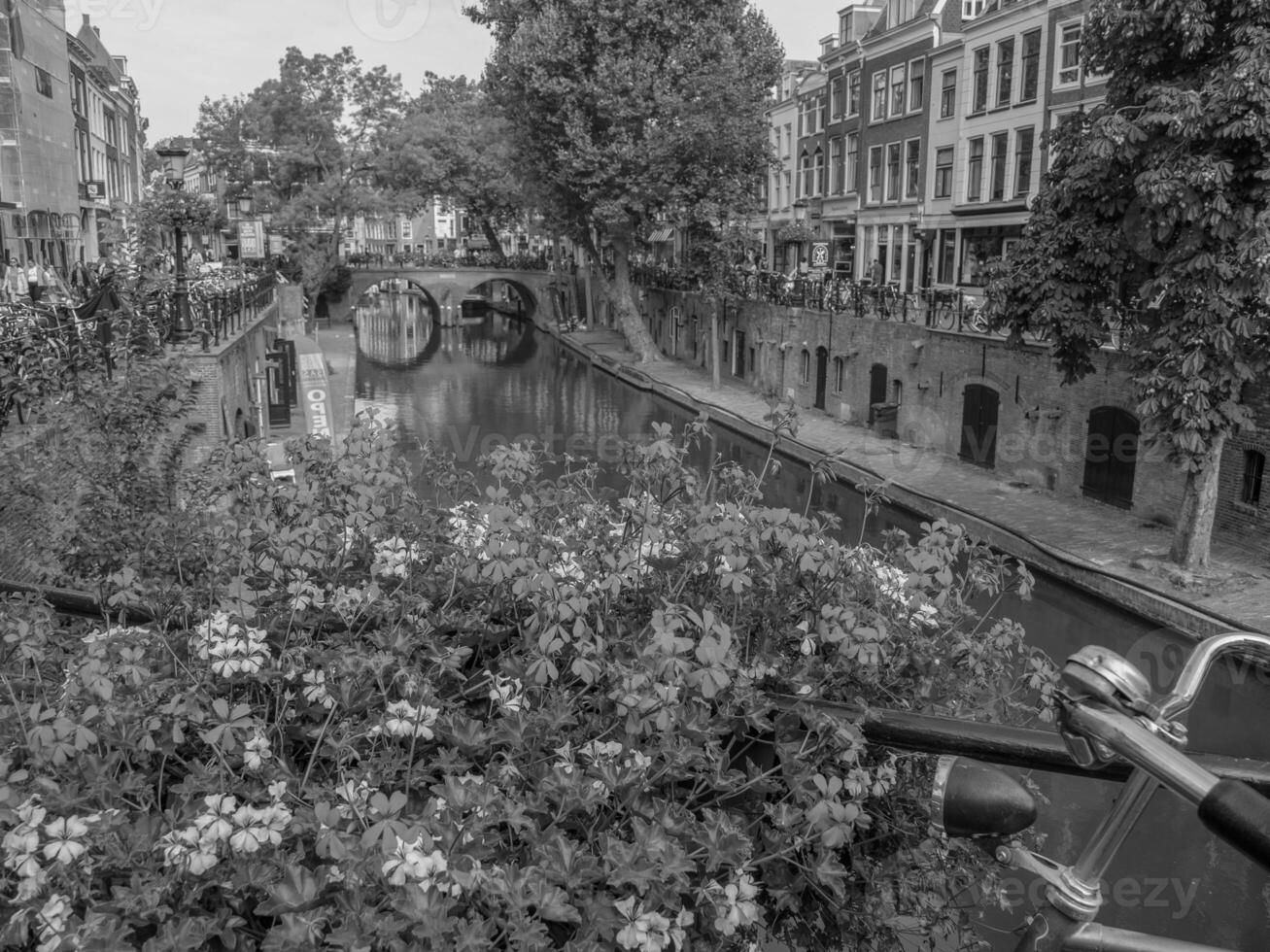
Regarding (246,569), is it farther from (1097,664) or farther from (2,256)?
(2,256)

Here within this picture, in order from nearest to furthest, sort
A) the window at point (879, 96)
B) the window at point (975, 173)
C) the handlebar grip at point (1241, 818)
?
the handlebar grip at point (1241, 818), the window at point (975, 173), the window at point (879, 96)

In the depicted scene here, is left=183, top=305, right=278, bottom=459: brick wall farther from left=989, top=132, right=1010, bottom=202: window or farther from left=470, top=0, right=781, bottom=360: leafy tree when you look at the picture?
left=989, top=132, right=1010, bottom=202: window

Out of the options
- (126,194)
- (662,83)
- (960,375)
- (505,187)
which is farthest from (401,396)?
(126,194)

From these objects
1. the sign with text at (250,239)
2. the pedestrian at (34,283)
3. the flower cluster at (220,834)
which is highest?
the sign with text at (250,239)

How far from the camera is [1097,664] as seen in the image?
1484mm

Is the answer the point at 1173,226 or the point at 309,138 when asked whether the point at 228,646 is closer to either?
the point at 1173,226

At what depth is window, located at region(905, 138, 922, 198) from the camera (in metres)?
36.6

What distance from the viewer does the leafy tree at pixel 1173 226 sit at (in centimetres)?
1379

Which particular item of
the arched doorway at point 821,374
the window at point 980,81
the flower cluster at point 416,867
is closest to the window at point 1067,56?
the window at point 980,81

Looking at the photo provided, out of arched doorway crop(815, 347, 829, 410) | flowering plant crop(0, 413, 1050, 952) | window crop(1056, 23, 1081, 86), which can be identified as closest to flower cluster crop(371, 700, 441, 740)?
flowering plant crop(0, 413, 1050, 952)

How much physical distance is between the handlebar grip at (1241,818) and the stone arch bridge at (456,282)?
64372mm

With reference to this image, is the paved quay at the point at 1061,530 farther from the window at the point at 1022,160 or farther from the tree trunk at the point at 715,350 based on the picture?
the window at the point at 1022,160

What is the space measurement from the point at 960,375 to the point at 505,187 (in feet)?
122

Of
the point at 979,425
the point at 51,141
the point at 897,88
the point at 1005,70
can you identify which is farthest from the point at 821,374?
the point at 51,141
